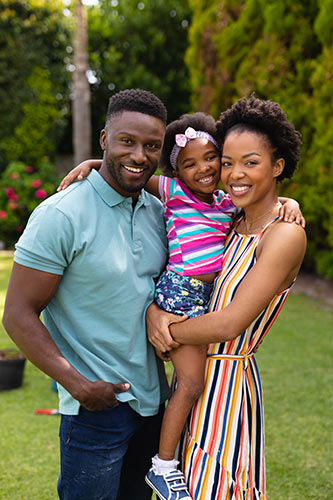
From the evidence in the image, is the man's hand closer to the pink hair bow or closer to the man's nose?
the man's nose

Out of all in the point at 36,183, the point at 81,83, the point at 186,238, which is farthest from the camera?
the point at 36,183

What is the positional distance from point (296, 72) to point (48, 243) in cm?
823

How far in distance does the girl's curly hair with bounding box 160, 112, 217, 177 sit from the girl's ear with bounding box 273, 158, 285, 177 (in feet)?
1.61

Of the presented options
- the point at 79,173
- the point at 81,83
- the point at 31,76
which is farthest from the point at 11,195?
the point at 79,173

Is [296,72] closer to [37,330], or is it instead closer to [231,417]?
[231,417]

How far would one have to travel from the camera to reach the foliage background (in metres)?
8.57

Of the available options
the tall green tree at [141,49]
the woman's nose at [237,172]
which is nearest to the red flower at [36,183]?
the tall green tree at [141,49]

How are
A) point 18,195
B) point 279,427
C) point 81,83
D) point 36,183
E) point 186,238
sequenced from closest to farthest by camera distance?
point 186,238 < point 279,427 < point 81,83 < point 36,183 < point 18,195

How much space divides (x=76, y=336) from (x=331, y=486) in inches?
92.6

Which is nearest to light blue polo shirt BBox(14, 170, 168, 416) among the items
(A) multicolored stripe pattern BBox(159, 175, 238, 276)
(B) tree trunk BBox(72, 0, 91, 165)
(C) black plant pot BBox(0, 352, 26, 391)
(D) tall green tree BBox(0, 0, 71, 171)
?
(A) multicolored stripe pattern BBox(159, 175, 238, 276)

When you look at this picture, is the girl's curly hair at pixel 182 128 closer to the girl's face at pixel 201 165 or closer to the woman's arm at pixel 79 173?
the girl's face at pixel 201 165

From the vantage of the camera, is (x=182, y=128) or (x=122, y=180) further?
(x=182, y=128)

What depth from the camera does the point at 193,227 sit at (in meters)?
2.45

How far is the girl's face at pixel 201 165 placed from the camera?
8.45 ft
